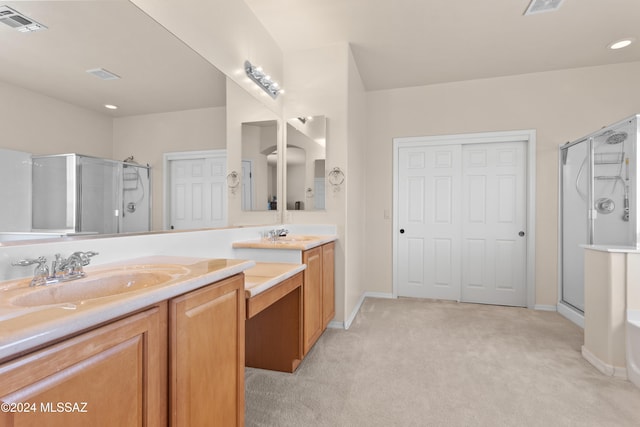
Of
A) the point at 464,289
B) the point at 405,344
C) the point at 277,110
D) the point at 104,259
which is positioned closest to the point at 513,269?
the point at 464,289

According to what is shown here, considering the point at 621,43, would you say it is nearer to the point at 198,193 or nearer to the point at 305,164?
the point at 305,164

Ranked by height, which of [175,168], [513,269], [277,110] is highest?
[277,110]

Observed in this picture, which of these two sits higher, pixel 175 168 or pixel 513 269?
pixel 175 168

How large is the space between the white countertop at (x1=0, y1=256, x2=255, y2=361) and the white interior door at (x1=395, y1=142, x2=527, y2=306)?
11.0 feet

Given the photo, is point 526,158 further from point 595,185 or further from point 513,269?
point 513,269

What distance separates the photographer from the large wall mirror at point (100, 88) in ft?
3.47

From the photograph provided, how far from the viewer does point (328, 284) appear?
9.15ft

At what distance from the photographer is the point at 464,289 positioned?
12.8ft

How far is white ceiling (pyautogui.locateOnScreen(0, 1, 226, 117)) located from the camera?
3.51ft

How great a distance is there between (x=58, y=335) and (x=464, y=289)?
4.11m

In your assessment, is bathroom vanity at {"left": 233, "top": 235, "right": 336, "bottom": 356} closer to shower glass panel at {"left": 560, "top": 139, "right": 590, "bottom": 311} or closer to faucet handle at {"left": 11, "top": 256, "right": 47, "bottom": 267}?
faucet handle at {"left": 11, "top": 256, "right": 47, "bottom": 267}

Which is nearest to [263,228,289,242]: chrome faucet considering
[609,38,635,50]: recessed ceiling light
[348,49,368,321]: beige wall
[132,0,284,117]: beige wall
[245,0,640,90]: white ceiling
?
[348,49,368,321]: beige wall

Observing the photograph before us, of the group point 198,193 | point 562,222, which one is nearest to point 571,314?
point 562,222

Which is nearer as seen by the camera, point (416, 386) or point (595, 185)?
point (416, 386)
